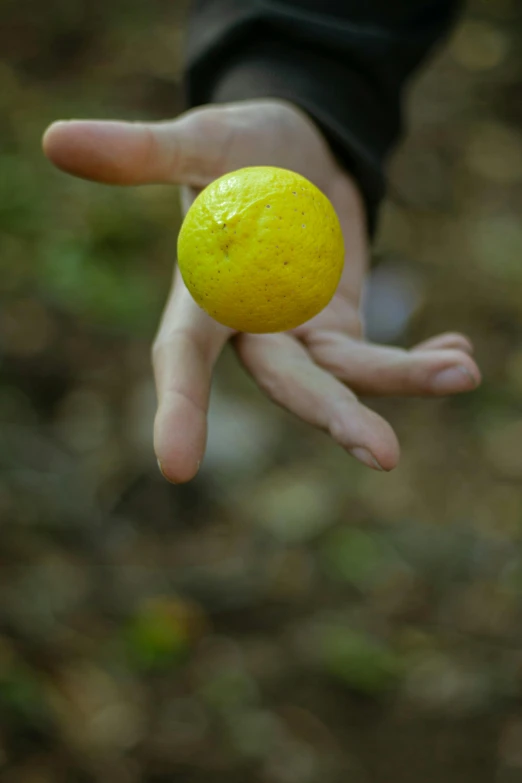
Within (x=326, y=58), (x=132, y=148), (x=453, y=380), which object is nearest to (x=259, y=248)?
(x=132, y=148)

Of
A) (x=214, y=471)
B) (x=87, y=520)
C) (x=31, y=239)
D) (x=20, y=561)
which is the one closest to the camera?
(x=20, y=561)

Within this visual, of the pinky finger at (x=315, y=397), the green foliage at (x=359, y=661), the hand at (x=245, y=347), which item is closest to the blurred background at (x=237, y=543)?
the green foliage at (x=359, y=661)

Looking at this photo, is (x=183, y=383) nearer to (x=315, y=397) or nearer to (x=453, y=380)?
(x=315, y=397)

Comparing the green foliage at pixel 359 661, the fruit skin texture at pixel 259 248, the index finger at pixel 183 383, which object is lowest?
the green foliage at pixel 359 661

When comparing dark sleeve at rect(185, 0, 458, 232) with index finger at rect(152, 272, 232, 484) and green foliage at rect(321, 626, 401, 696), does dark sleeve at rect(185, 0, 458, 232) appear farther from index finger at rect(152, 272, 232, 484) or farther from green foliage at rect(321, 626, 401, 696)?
green foliage at rect(321, 626, 401, 696)

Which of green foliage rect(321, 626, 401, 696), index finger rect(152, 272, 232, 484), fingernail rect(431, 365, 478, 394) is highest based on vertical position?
fingernail rect(431, 365, 478, 394)

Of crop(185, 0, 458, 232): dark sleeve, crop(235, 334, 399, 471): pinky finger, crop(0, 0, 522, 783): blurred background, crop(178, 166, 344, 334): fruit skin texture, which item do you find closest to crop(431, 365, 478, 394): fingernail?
crop(235, 334, 399, 471): pinky finger

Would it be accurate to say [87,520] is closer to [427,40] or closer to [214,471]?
[214,471]

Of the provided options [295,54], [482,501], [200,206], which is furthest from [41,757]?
[295,54]

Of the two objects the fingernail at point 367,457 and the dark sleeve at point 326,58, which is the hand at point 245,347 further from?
the dark sleeve at point 326,58
